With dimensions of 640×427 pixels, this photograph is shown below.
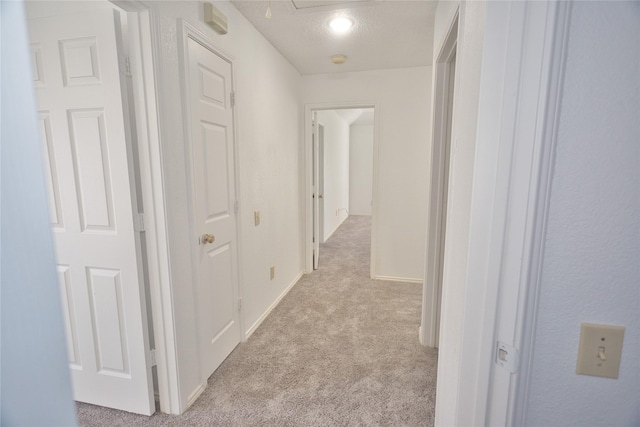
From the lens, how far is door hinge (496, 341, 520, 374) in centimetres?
62

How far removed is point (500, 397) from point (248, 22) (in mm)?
2610

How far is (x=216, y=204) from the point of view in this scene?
1.96 m

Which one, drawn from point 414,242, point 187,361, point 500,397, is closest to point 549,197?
point 500,397

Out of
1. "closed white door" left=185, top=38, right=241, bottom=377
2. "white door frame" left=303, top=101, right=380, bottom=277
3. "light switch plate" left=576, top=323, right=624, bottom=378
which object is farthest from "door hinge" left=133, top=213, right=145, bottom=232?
"white door frame" left=303, top=101, right=380, bottom=277

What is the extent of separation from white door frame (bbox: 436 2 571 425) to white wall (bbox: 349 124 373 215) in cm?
772

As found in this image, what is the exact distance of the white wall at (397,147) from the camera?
11.1ft

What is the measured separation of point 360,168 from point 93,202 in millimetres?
7429

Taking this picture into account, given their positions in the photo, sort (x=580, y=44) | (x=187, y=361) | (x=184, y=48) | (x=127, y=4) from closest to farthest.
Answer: (x=580, y=44) < (x=127, y=4) < (x=184, y=48) < (x=187, y=361)

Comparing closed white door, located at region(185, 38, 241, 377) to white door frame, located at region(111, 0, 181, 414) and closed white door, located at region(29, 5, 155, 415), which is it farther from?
closed white door, located at region(29, 5, 155, 415)

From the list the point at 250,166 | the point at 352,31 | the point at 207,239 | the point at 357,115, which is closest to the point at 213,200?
the point at 207,239

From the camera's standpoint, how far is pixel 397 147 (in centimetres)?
348

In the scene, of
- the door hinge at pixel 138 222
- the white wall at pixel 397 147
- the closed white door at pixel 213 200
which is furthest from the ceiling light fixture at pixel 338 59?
the door hinge at pixel 138 222

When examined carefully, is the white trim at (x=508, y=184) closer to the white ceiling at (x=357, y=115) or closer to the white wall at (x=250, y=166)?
the white wall at (x=250, y=166)

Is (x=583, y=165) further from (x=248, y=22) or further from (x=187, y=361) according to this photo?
(x=248, y=22)
